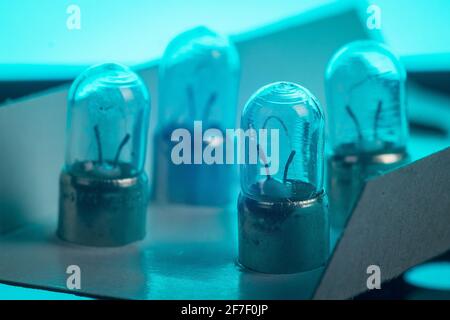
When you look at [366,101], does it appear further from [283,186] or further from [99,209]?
[99,209]

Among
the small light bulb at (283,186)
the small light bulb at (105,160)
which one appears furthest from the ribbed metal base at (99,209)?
the small light bulb at (283,186)

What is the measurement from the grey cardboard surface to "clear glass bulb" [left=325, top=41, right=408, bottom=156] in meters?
0.37

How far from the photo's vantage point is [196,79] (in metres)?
1.35

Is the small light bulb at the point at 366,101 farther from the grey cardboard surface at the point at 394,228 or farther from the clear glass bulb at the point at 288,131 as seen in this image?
the grey cardboard surface at the point at 394,228

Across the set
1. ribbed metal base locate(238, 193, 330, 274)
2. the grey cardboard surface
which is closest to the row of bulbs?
ribbed metal base locate(238, 193, 330, 274)

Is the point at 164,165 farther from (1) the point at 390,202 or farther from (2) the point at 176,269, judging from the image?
(1) the point at 390,202

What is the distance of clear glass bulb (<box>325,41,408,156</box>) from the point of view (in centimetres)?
125

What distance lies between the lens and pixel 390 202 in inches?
32.3

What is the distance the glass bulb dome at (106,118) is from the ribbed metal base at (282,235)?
0.23 metres

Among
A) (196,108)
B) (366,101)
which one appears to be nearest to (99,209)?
(196,108)

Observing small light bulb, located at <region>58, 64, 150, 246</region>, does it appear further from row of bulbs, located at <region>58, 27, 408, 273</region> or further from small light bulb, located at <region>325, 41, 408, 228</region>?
small light bulb, located at <region>325, 41, 408, 228</region>

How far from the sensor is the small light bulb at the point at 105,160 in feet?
3.39

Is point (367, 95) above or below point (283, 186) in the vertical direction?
above

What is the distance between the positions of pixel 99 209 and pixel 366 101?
1.64ft
